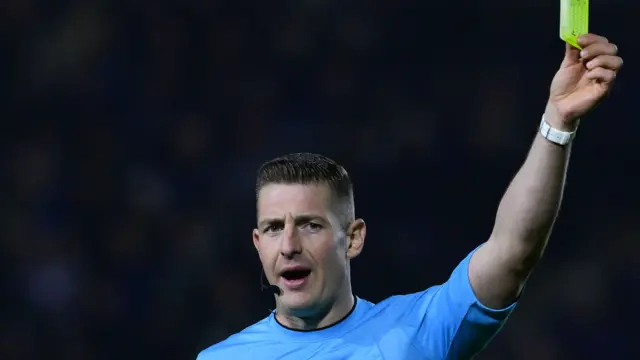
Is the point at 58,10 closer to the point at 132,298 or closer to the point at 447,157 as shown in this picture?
the point at 132,298

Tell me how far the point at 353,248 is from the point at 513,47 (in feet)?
10.6

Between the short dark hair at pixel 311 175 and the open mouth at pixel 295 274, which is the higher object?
the short dark hair at pixel 311 175

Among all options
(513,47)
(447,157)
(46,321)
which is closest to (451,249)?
(447,157)

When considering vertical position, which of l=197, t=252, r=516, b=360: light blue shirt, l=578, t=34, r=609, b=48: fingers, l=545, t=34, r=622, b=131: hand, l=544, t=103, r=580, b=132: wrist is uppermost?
l=578, t=34, r=609, b=48: fingers

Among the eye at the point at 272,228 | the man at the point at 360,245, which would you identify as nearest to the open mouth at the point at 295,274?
the man at the point at 360,245

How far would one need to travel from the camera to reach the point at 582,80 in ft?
9.36

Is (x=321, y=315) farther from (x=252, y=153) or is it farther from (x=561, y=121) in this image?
(x=252, y=153)

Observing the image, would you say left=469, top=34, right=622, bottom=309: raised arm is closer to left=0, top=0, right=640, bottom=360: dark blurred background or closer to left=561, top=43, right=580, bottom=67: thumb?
left=561, top=43, right=580, bottom=67: thumb

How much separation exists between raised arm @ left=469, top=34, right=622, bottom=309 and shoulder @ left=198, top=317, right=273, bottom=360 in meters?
0.75

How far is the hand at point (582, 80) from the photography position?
2785mm

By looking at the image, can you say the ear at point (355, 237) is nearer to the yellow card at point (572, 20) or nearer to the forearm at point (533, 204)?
the forearm at point (533, 204)

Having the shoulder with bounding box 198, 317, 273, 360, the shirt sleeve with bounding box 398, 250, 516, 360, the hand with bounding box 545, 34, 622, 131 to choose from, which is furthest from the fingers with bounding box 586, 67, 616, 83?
the shoulder with bounding box 198, 317, 273, 360

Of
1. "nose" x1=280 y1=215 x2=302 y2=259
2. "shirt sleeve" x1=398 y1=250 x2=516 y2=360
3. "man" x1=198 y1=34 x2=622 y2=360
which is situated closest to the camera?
"man" x1=198 y1=34 x2=622 y2=360

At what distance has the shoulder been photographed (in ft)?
11.4
